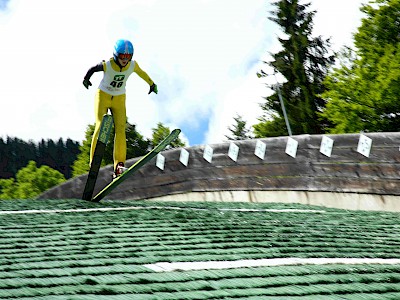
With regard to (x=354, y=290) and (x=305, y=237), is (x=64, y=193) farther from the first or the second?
(x=354, y=290)

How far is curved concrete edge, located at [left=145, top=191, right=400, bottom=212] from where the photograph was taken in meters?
10.1

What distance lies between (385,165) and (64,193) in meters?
7.27

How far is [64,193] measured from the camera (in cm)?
1470

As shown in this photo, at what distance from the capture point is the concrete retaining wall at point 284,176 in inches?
396

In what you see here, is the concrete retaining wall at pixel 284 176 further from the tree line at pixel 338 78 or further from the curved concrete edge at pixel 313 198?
the tree line at pixel 338 78

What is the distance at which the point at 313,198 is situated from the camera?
1100 cm

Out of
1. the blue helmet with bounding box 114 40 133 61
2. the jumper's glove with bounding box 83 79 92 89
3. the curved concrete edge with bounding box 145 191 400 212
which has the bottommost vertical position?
the curved concrete edge with bounding box 145 191 400 212

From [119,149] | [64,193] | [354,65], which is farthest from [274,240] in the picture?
[354,65]

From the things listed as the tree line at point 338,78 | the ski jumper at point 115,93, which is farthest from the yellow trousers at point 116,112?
the tree line at point 338,78

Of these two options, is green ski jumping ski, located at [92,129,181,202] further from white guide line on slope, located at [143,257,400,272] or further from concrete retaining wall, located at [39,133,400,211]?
concrete retaining wall, located at [39,133,400,211]

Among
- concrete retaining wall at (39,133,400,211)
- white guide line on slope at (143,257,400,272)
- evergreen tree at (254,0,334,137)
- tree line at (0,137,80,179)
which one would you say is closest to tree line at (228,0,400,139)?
evergreen tree at (254,0,334,137)

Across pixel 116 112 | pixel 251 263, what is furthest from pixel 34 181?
pixel 251 263

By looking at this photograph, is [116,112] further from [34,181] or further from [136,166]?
[34,181]

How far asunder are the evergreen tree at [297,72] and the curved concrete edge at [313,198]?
782 inches
